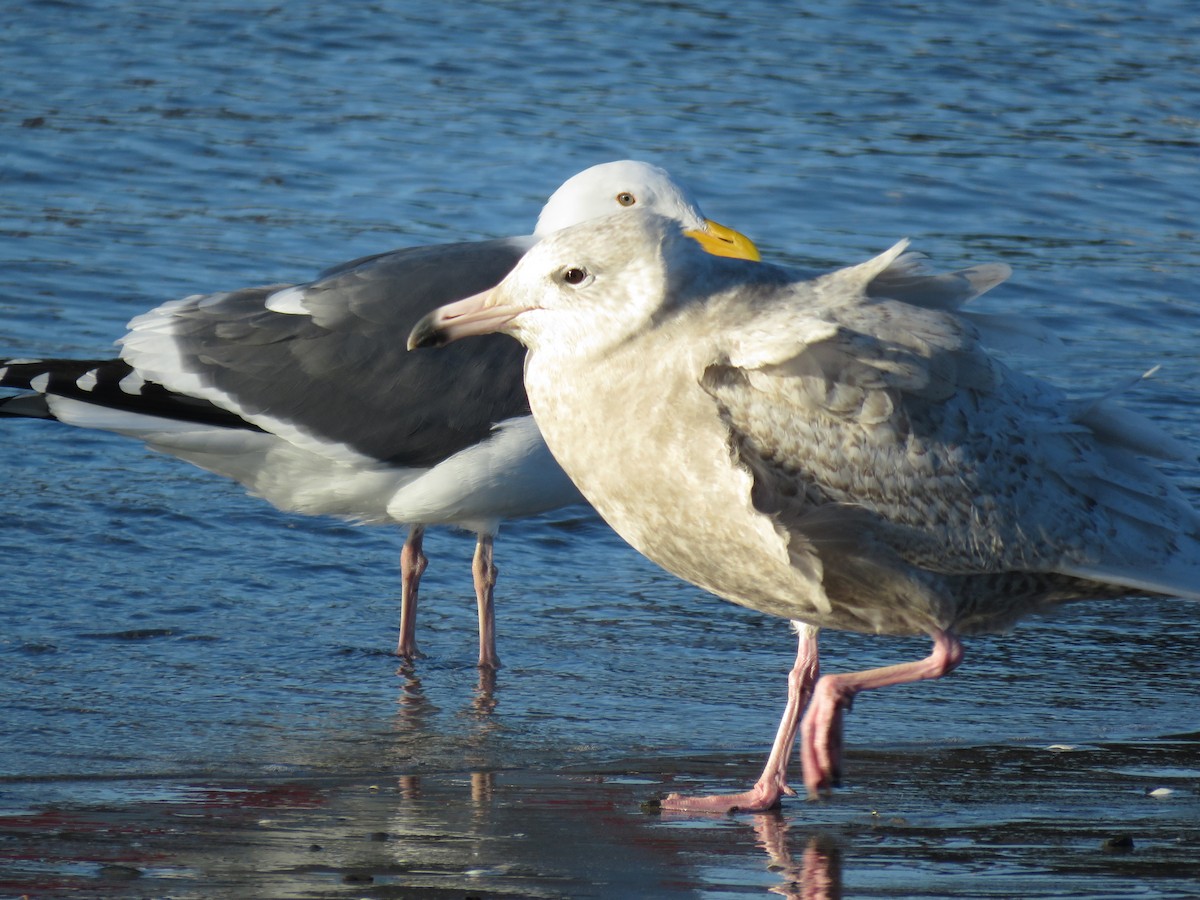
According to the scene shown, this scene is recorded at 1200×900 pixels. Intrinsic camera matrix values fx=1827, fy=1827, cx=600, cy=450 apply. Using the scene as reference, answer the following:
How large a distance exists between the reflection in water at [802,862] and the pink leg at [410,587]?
196 centimetres

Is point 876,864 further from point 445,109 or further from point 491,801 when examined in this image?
point 445,109

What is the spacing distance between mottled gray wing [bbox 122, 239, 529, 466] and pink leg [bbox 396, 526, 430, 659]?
40cm

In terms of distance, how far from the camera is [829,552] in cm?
437

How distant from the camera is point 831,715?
4391 millimetres

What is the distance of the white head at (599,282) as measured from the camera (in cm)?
419

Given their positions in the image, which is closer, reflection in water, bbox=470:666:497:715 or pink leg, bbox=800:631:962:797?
pink leg, bbox=800:631:962:797

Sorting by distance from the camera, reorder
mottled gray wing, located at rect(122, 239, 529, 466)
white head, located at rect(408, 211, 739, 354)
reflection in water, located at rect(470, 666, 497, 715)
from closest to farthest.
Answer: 1. white head, located at rect(408, 211, 739, 354)
2. reflection in water, located at rect(470, 666, 497, 715)
3. mottled gray wing, located at rect(122, 239, 529, 466)

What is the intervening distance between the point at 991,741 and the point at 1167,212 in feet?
27.4

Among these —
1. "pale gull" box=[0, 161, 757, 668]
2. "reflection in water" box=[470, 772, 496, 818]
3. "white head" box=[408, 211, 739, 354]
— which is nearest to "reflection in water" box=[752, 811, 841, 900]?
"reflection in water" box=[470, 772, 496, 818]

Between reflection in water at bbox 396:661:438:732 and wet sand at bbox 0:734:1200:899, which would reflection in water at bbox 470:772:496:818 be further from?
reflection in water at bbox 396:661:438:732

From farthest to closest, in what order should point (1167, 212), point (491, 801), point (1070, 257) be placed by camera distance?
point (1167, 212) → point (1070, 257) → point (491, 801)

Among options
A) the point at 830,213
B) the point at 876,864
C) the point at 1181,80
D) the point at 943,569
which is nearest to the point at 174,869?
the point at 876,864

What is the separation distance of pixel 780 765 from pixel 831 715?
35 centimetres

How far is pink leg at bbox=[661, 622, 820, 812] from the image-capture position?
180 inches
